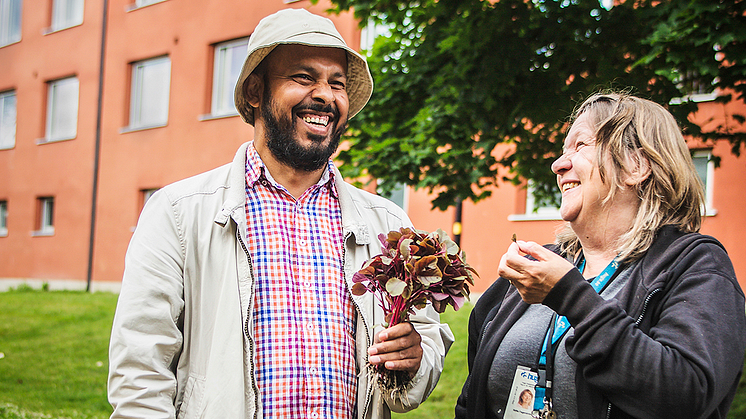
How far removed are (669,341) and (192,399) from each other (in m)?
1.47

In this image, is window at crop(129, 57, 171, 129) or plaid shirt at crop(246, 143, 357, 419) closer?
plaid shirt at crop(246, 143, 357, 419)

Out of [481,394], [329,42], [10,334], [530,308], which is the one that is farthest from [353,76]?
[10,334]

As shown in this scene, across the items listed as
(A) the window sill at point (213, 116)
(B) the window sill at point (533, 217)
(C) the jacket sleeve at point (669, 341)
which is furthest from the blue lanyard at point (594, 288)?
(A) the window sill at point (213, 116)

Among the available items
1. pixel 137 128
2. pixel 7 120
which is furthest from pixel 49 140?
pixel 137 128

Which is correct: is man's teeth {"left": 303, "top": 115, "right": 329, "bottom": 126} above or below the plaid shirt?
above

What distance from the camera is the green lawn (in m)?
6.18

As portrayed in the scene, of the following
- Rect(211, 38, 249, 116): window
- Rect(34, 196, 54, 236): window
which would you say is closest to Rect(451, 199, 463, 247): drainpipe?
Rect(211, 38, 249, 116): window

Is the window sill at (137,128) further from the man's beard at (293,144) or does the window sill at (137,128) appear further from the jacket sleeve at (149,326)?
the jacket sleeve at (149,326)

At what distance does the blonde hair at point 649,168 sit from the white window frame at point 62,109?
1948 centimetres

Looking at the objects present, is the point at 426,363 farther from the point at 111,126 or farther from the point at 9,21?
the point at 9,21

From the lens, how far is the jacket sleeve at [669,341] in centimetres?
182

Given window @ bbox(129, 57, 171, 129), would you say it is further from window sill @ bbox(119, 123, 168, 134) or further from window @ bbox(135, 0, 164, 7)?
window @ bbox(135, 0, 164, 7)

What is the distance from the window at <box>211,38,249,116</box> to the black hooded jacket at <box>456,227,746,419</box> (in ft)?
47.5

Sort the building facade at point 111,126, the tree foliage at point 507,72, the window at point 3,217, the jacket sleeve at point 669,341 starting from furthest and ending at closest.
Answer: the window at point 3,217 < the building facade at point 111,126 < the tree foliage at point 507,72 < the jacket sleeve at point 669,341
